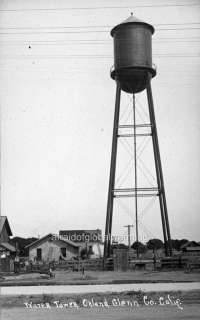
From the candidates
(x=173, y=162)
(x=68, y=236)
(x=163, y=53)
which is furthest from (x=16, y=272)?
(x=68, y=236)

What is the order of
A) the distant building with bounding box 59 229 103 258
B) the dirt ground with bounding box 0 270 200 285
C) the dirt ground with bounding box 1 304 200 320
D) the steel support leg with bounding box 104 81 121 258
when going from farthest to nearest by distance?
the distant building with bounding box 59 229 103 258, the steel support leg with bounding box 104 81 121 258, the dirt ground with bounding box 0 270 200 285, the dirt ground with bounding box 1 304 200 320

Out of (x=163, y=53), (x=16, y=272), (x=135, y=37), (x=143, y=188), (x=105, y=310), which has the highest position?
(x=135, y=37)

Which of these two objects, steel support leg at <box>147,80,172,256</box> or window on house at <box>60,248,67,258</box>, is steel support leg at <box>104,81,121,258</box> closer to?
steel support leg at <box>147,80,172,256</box>

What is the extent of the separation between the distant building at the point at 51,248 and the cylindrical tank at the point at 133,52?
33.0 meters

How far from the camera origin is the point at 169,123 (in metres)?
20.8

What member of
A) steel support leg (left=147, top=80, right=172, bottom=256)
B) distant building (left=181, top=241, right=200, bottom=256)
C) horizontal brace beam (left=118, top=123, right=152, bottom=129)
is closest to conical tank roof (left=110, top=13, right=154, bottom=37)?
steel support leg (left=147, top=80, right=172, bottom=256)

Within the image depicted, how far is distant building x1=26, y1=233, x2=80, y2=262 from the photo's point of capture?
185ft

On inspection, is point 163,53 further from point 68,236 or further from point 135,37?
point 68,236

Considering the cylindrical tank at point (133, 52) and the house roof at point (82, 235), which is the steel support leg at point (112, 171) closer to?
the cylindrical tank at point (133, 52)

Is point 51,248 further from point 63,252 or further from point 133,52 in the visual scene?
point 133,52

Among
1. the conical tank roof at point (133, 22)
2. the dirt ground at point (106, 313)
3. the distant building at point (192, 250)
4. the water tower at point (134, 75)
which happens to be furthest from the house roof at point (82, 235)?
the dirt ground at point (106, 313)

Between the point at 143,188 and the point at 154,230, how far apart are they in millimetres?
3856

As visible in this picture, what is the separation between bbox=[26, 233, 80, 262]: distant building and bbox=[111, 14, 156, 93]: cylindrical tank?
108 ft

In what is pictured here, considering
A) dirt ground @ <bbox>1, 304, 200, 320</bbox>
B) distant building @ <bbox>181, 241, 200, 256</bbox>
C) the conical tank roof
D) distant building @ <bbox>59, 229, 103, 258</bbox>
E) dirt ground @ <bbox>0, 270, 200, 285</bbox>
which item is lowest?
dirt ground @ <bbox>1, 304, 200, 320</bbox>
